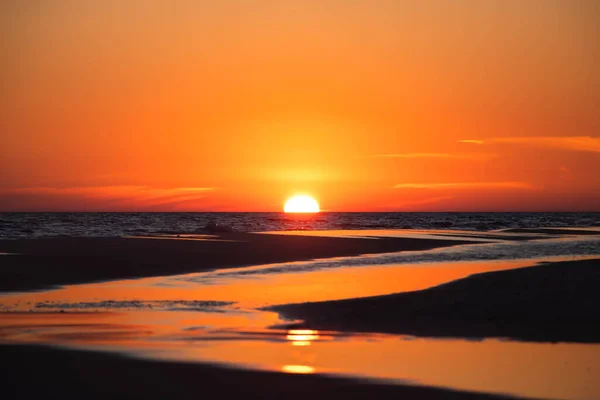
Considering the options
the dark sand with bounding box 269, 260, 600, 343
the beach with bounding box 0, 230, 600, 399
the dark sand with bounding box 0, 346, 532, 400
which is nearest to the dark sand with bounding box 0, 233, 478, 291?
the beach with bounding box 0, 230, 600, 399

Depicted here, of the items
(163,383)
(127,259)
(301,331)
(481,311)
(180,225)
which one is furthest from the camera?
(180,225)

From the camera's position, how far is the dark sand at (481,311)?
1526 cm

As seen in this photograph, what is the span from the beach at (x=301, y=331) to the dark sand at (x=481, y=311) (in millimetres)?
50

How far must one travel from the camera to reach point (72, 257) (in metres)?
34.2

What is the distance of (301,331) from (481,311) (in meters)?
4.97

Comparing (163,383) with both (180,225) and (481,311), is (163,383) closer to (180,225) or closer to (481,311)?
(481,311)

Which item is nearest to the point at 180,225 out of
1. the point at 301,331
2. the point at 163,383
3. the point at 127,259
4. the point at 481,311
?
the point at 127,259

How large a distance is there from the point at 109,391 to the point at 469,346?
271 inches

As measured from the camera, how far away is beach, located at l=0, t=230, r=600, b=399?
1084 cm

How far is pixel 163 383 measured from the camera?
10.8 meters

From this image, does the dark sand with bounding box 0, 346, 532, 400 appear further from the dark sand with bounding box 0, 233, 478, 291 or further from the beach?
the dark sand with bounding box 0, 233, 478, 291

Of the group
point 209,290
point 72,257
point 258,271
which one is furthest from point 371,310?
point 72,257

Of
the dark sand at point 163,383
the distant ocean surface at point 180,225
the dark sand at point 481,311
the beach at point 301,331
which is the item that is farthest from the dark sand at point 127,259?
the distant ocean surface at point 180,225

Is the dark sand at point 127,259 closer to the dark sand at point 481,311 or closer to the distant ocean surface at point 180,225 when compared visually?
the dark sand at point 481,311
